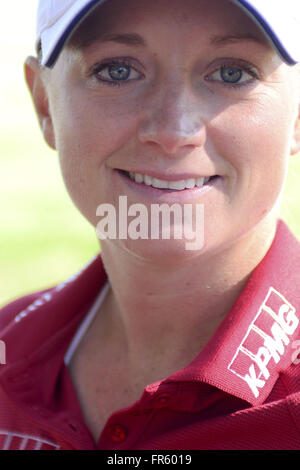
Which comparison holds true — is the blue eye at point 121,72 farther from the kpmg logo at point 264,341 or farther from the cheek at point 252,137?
the kpmg logo at point 264,341

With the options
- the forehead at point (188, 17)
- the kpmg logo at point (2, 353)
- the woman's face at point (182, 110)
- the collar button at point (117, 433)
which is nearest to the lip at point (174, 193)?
the woman's face at point (182, 110)

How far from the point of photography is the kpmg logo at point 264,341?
1887 mm

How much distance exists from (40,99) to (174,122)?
2.44 feet

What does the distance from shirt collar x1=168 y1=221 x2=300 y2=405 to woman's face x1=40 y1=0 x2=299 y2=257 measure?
0.14 meters

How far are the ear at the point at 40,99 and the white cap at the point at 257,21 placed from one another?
369 millimetres

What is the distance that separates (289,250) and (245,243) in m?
0.13

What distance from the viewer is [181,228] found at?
6.38 ft

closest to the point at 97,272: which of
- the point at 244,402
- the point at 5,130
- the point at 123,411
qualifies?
the point at 123,411

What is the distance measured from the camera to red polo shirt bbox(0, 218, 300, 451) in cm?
184

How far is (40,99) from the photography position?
8.05ft

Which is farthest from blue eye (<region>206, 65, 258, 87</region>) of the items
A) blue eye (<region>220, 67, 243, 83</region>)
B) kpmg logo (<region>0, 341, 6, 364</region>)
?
kpmg logo (<region>0, 341, 6, 364</region>)

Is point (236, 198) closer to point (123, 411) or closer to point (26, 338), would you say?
point (123, 411)

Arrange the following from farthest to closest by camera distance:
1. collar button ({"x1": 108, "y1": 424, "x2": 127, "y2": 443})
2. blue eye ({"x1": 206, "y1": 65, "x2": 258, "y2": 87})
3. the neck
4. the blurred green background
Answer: the blurred green background → the neck → collar button ({"x1": 108, "y1": 424, "x2": 127, "y2": 443}) → blue eye ({"x1": 206, "y1": 65, "x2": 258, "y2": 87})

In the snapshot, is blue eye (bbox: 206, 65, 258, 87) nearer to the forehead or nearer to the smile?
the forehead
